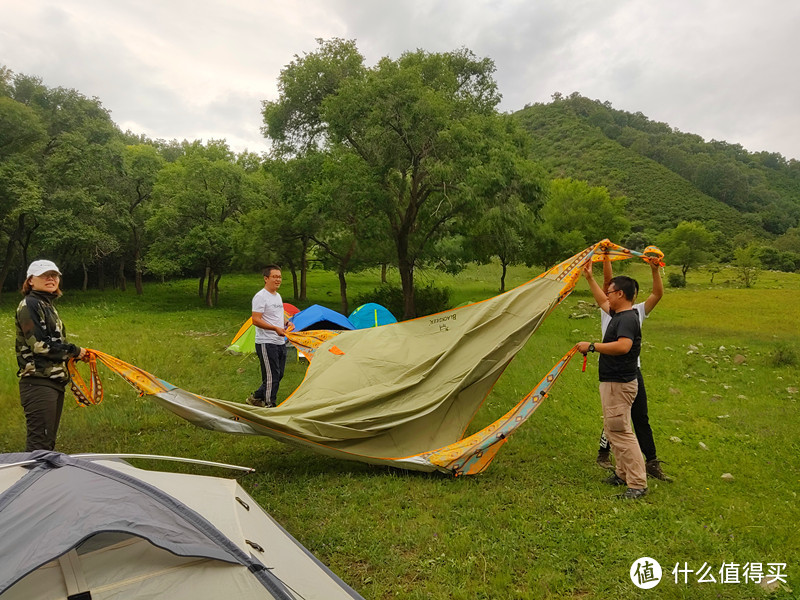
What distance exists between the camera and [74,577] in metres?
2.24

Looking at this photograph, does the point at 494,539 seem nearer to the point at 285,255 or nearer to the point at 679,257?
the point at 285,255

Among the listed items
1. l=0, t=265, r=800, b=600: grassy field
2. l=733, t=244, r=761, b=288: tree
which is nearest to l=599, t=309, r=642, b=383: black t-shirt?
l=0, t=265, r=800, b=600: grassy field

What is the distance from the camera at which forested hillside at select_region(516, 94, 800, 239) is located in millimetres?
64188

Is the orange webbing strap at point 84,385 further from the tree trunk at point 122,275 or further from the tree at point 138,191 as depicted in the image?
the tree trunk at point 122,275

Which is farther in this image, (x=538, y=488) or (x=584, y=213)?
(x=584, y=213)

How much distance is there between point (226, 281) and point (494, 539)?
114ft

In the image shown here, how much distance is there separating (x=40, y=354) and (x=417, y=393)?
3.45 m

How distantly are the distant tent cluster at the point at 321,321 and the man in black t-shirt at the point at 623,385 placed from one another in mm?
6653

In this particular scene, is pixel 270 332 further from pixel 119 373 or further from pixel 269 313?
pixel 119 373

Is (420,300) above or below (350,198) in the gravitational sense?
below

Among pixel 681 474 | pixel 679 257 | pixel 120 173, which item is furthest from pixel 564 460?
pixel 679 257

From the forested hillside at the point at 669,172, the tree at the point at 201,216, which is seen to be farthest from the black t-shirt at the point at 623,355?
the forested hillside at the point at 669,172

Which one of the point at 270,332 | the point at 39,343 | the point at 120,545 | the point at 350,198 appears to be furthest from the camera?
the point at 350,198

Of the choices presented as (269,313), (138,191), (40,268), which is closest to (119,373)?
(40,268)
